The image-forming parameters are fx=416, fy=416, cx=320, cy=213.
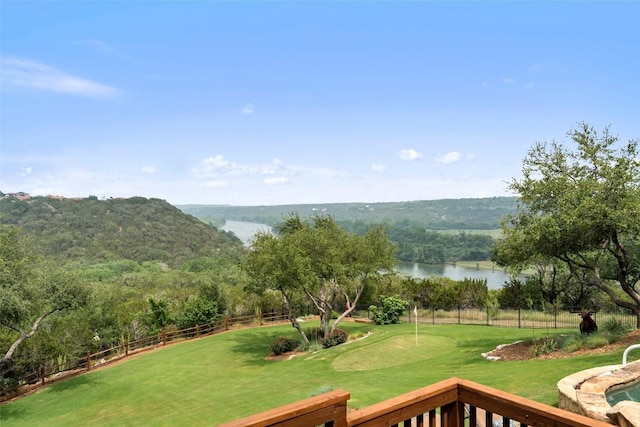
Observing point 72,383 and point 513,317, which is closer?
point 72,383

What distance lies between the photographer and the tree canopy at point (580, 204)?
11406 mm

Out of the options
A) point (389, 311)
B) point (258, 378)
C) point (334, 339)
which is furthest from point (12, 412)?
point (389, 311)

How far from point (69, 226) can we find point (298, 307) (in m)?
66.7

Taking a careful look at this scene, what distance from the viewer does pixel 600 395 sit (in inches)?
238

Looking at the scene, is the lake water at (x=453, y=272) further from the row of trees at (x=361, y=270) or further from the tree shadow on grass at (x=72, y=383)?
the tree shadow on grass at (x=72, y=383)

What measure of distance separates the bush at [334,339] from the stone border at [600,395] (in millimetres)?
14330

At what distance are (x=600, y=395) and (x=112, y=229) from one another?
91.5 metres

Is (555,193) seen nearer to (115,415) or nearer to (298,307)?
(115,415)

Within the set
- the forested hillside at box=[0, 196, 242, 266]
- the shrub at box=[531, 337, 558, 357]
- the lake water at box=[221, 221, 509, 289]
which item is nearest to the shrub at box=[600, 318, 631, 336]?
the shrub at box=[531, 337, 558, 357]

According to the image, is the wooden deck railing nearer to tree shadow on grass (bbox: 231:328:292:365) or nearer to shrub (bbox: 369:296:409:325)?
tree shadow on grass (bbox: 231:328:292:365)

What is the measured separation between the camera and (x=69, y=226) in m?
79.4

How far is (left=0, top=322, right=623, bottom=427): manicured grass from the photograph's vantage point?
401 inches

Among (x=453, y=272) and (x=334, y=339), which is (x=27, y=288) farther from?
(x=453, y=272)

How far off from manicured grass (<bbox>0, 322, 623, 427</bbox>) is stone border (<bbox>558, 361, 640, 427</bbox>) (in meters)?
0.93
